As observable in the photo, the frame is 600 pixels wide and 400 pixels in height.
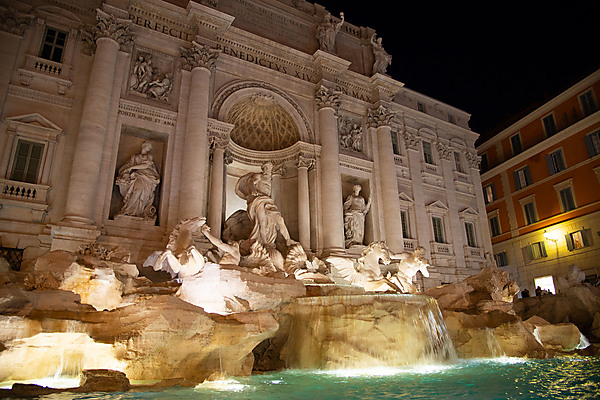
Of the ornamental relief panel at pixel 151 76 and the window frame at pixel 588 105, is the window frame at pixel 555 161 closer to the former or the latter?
the window frame at pixel 588 105

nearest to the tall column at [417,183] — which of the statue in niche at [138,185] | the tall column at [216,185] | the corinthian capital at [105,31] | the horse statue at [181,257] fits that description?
the tall column at [216,185]

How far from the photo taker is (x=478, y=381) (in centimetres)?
644

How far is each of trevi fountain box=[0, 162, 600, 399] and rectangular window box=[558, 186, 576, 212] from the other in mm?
13900

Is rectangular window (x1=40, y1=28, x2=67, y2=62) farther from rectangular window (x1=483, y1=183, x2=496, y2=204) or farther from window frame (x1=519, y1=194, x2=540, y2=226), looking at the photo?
rectangular window (x1=483, y1=183, x2=496, y2=204)

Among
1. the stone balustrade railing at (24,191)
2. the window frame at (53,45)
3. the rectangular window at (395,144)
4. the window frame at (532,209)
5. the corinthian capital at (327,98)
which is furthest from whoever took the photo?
the window frame at (532,209)

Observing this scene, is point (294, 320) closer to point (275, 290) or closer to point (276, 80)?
point (275, 290)

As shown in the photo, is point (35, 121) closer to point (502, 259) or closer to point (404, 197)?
point (404, 197)

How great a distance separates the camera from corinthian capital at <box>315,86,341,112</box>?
60.7 feet

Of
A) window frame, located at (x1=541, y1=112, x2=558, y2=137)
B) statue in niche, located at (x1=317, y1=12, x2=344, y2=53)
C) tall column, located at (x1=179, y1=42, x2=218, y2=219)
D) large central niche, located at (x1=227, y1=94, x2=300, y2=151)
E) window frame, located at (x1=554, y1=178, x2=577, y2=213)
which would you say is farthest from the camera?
window frame, located at (x1=541, y1=112, x2=558, y2=137)

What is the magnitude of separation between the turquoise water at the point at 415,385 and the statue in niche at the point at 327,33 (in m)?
15.1

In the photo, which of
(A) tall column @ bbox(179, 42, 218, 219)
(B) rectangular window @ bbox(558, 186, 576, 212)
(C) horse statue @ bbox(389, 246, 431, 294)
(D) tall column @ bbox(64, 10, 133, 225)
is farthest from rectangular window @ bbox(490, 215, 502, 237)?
(D) tall column @ bbox(64, 10, 133, 225)

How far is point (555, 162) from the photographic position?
25484 mm

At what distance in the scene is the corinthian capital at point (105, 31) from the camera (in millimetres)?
14148

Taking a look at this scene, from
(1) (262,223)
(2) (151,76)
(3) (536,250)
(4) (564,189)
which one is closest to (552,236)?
(3) (536,250)
